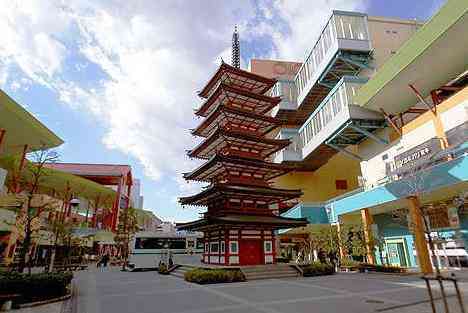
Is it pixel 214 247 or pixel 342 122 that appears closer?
pixel 214 247

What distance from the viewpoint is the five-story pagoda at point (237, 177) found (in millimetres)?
23105

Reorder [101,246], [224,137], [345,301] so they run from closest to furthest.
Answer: [345,301], [224,137], [101,246]

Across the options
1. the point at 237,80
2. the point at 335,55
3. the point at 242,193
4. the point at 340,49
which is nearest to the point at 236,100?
the point at 237,80

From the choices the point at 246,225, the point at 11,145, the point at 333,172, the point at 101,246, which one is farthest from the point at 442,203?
the point at 101,246

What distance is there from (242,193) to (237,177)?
7.54 feet

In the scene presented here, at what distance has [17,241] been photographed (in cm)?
3038

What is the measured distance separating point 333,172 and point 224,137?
27093 mm

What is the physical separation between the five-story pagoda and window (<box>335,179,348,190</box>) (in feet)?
70.8

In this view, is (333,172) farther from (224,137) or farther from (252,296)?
(252,296)

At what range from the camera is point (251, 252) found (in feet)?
78.1

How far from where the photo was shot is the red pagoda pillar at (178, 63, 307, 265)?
75.8ft

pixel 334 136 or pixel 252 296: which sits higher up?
pixel 334 136

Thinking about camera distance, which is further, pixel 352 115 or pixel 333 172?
pixel 333 172

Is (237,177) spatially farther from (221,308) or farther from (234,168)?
(221,308)
